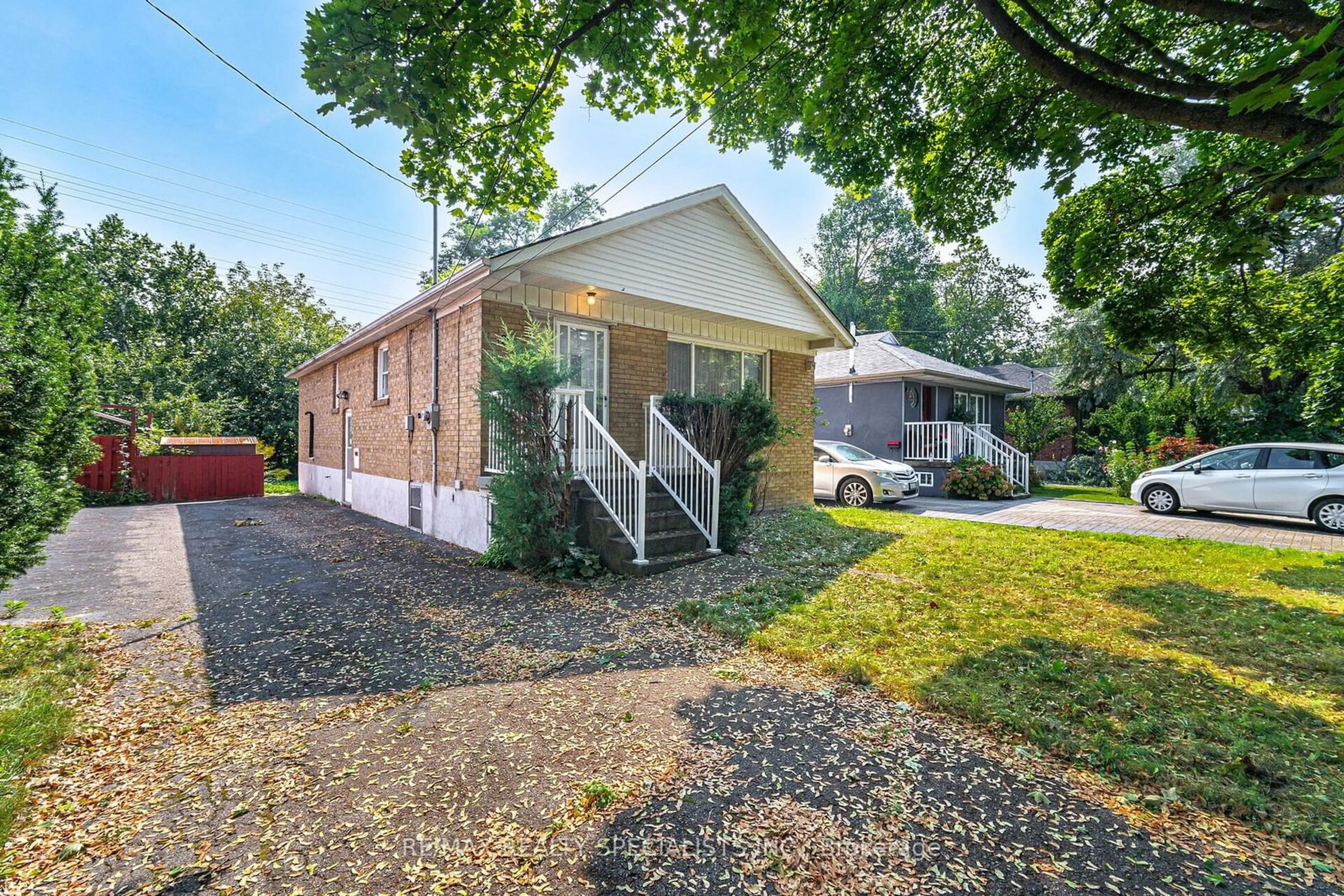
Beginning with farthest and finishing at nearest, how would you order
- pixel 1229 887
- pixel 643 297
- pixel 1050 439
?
pixel 1050 439, pixel 643 297, pixel 1229 887

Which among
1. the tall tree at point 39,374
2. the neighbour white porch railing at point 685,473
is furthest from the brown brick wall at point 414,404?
the tall tree at point 39,374

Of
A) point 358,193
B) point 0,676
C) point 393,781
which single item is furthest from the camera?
point 358,193

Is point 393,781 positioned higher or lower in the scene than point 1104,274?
lower

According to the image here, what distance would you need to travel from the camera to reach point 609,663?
4.05 m

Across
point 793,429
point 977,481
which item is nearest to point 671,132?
point 793,429

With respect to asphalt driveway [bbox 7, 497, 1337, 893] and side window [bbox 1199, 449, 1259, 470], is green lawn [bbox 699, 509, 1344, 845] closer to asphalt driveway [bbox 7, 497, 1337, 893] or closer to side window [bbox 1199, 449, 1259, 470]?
asphalt driveway [bbox 7, 497, 1337, 893]

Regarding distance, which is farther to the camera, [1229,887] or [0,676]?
[0,676]

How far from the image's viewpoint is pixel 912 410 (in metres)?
17.4

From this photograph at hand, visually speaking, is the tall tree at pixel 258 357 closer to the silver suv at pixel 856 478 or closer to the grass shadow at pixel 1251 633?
the silver suv at pixel 856 478

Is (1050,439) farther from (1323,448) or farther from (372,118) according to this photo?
(372,118)

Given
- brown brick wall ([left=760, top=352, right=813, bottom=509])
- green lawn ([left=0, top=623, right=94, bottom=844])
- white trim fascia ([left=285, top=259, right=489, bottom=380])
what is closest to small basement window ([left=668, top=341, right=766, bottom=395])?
brown brick wall ([left=760, top=352, right=813, bottom=509])

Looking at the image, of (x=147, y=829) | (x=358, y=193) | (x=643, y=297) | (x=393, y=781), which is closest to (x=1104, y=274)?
(x=643, y=297)

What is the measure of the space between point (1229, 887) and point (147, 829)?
13.9 feet

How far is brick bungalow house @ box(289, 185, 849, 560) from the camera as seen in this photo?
7227 millimetres
